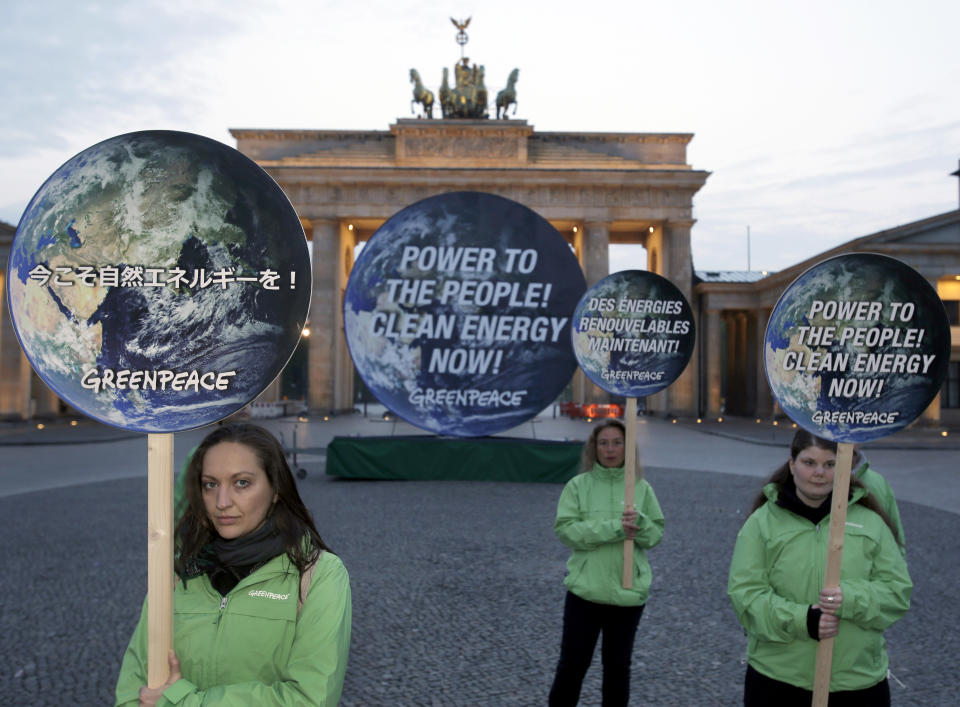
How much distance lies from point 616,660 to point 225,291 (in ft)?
10.7

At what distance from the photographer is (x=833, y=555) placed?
3.04 m

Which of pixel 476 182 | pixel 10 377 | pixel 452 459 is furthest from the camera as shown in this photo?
pixel 476 182

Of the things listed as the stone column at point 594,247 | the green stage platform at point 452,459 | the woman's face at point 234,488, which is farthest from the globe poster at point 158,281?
the stone column at point 594,247

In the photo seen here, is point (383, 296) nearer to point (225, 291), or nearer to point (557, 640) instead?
point (225, 291)

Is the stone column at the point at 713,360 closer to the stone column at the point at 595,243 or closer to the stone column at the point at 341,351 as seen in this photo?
the stone column at the point at 595,243

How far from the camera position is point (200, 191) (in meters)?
2.39

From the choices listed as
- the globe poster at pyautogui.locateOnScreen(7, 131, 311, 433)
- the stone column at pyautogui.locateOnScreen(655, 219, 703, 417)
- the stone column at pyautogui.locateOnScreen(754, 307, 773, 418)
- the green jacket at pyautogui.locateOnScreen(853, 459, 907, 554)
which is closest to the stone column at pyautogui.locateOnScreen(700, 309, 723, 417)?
the stone column at pyautogui.locateOnScreen(655, 219, 703, 417)

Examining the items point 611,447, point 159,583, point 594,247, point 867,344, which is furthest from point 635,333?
point 594,247

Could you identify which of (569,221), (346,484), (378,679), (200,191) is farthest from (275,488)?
(569,221)

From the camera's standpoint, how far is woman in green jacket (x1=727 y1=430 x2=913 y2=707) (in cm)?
330

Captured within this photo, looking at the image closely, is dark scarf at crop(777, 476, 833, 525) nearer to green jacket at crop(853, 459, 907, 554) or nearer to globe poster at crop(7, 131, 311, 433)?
green jacket at crop(853, 459, 907, 554)

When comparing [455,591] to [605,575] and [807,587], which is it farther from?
[807,587]

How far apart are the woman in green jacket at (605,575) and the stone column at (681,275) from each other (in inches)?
1596

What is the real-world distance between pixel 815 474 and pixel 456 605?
4.80 m
